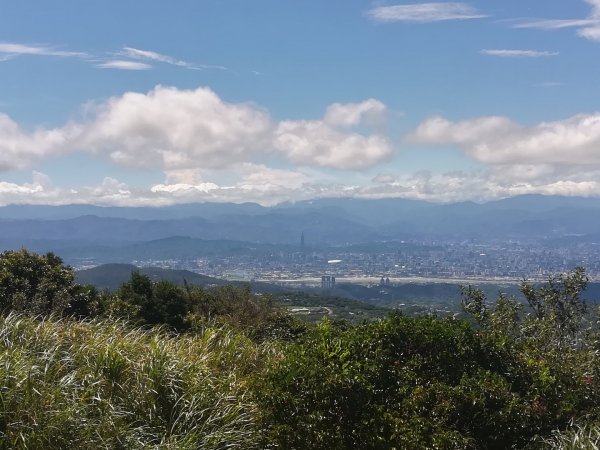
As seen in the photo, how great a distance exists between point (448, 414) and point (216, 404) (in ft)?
9.40

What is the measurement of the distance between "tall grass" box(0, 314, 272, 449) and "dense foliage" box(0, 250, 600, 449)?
0.06 ft

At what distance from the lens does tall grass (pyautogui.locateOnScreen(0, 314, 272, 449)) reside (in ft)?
20.0

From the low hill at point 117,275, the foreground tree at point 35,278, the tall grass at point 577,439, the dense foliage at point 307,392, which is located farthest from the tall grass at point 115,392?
the low hill at point 117,275

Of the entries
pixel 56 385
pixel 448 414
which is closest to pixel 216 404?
pixel 56 385

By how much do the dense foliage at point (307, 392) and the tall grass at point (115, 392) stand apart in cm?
2

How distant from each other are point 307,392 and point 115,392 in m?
2.46

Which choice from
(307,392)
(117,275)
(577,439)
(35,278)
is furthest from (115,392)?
(117,275)

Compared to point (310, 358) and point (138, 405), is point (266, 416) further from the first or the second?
point (138, 405)

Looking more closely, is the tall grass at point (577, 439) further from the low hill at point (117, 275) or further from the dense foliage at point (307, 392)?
the low hill at point (117, 275)

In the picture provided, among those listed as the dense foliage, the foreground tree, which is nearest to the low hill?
the foreground tree

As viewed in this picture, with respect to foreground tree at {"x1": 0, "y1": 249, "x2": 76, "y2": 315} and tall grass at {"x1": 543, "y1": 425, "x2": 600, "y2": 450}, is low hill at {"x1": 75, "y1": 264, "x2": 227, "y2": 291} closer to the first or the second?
foreground tree at {"x1": 0, "y1": 249, "x2": 76, "y2": 315}

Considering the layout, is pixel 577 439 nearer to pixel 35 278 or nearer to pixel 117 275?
pixel 35 278

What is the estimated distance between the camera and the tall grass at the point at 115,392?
6082 mm

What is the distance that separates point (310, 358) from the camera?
23.9 ft
